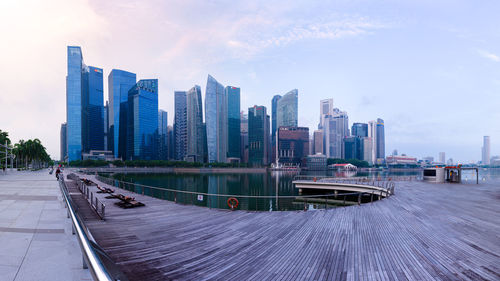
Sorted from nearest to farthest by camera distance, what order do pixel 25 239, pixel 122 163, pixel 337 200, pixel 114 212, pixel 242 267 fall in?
1. pixel 242 267
2. pixel 25 239
3. pixel 114 212
4. pixel 337 200
5. pixel 122 163

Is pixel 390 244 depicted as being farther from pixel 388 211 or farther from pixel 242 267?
pixel 388 211

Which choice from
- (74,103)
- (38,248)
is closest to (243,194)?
(38,248)

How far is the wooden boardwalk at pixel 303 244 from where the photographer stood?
6098 mm

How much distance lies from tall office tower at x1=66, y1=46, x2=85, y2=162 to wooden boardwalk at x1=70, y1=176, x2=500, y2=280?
745ft

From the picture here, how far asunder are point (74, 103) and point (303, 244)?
23931 cm

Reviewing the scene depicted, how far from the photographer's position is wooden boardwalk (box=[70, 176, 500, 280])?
6098 millimetres

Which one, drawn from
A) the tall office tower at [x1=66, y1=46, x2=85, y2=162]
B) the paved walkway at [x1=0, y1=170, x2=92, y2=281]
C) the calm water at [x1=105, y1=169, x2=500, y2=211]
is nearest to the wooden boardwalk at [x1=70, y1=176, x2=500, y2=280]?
the paved walkway at [x1=0, y1=170, x2=92, y2=281]

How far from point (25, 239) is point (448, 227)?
15.8 meters

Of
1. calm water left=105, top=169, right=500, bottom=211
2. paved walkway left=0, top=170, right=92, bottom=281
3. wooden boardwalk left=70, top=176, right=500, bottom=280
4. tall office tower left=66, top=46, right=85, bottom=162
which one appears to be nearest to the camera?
paved walkway left=0, top=170, right=92, bottom=281

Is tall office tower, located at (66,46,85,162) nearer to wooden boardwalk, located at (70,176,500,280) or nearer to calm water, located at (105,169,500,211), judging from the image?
calm water, located at (105,169,500,211)

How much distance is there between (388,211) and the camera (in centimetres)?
1368

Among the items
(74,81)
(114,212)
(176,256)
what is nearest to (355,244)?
(176,256)

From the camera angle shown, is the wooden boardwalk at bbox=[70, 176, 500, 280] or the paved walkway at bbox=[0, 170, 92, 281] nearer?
the paved walkway at bbox=[0, 170, 92, 281]

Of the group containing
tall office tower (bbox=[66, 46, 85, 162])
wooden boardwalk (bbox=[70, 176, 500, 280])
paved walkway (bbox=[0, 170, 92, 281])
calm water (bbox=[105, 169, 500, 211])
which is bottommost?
calm water (bbox=[105, 169, 500, 211])
